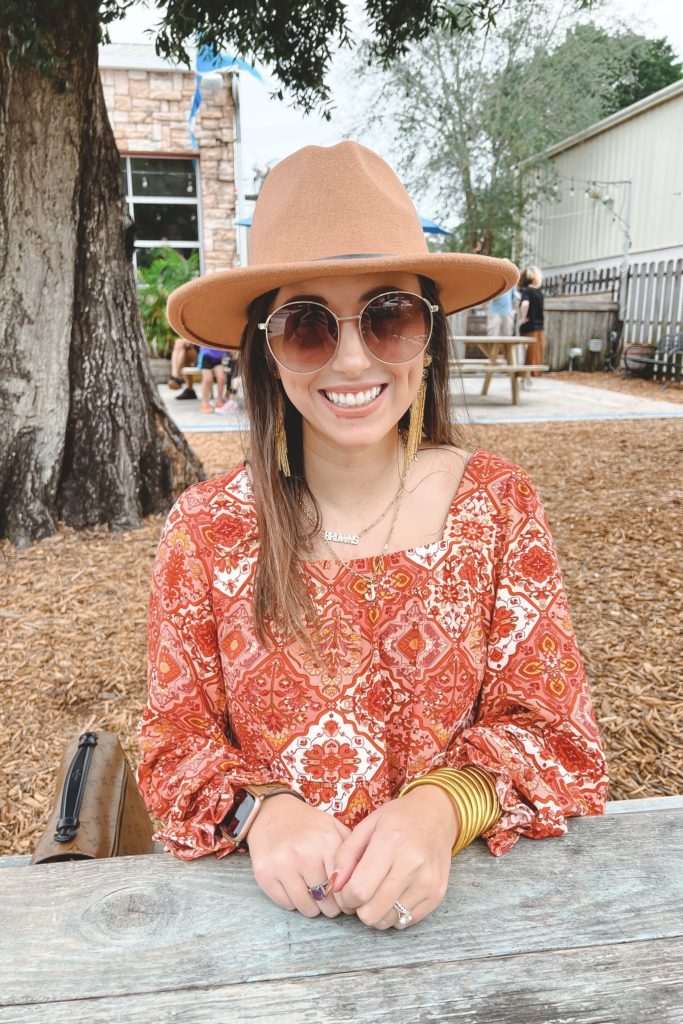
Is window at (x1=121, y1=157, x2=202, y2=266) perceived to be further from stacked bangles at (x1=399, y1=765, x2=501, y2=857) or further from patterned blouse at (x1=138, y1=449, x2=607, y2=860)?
stacked bangles at (x1=399, y1=765, x2=501, y2=857)

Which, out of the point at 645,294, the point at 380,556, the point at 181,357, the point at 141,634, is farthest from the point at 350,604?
the point at 645,294

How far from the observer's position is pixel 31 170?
4.20 meters

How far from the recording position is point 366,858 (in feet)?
3.06

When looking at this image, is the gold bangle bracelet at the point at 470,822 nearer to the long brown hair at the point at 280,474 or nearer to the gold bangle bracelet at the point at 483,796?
the gold bangle bracelet at the point at 483,796

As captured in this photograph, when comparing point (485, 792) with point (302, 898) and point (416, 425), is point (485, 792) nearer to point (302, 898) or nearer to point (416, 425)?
point (302, 898)

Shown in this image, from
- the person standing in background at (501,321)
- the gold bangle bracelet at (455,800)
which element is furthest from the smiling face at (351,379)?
the person standing in background at (501,321)

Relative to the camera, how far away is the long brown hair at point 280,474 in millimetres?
1217

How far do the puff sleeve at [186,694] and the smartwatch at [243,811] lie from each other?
0.7 inches

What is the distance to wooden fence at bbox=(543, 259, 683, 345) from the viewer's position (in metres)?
13.1

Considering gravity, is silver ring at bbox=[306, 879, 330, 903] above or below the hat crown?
below

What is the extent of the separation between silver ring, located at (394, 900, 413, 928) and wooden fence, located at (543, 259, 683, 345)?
44.8ft

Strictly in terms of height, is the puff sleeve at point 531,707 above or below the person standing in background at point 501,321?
below

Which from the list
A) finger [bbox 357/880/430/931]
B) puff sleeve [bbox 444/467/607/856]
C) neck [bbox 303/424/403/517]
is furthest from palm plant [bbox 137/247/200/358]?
finger [bbox 357/880/430/931]

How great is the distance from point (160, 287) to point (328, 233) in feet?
39.3
